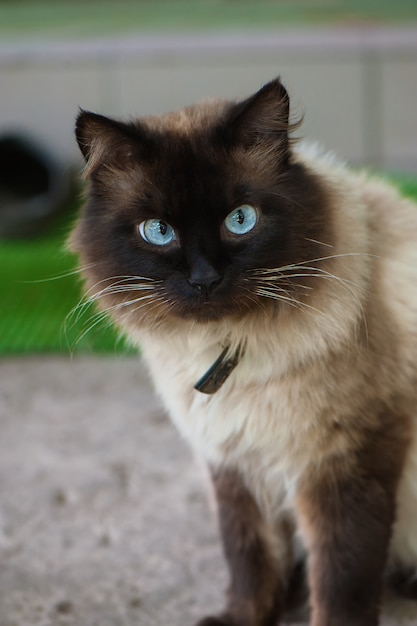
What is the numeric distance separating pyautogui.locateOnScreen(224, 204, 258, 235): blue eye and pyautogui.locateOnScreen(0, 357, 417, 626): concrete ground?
0.77 metres

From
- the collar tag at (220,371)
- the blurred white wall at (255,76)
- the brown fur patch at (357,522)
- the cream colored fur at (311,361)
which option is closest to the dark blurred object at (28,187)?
the blurred white wall at (255,76)

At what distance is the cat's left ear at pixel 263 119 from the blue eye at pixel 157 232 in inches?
6.8

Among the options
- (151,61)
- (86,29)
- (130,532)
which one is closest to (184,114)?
(130,532)

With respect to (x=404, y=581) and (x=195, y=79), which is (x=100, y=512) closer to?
(x=404, y=581)

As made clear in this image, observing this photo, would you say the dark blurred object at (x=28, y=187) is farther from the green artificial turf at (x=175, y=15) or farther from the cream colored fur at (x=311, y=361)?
the cream colored fur at (x=311, y=361)

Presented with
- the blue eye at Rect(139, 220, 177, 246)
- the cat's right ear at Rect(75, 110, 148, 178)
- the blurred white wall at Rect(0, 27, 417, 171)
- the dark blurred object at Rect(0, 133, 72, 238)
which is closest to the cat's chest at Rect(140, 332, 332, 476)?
the blue eye at Rect(139, 220, 177, 246)

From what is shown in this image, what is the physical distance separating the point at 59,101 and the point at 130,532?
3.08m

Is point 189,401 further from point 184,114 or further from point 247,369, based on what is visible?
point 184,114

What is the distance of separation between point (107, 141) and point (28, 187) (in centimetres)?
308

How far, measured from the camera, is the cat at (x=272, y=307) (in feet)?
4.27

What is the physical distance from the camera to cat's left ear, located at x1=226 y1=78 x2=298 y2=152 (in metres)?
1.28

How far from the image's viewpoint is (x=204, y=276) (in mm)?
1252

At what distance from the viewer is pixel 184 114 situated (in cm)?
143

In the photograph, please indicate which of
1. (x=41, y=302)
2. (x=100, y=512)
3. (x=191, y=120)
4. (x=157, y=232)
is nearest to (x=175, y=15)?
(x=41, y=302)
